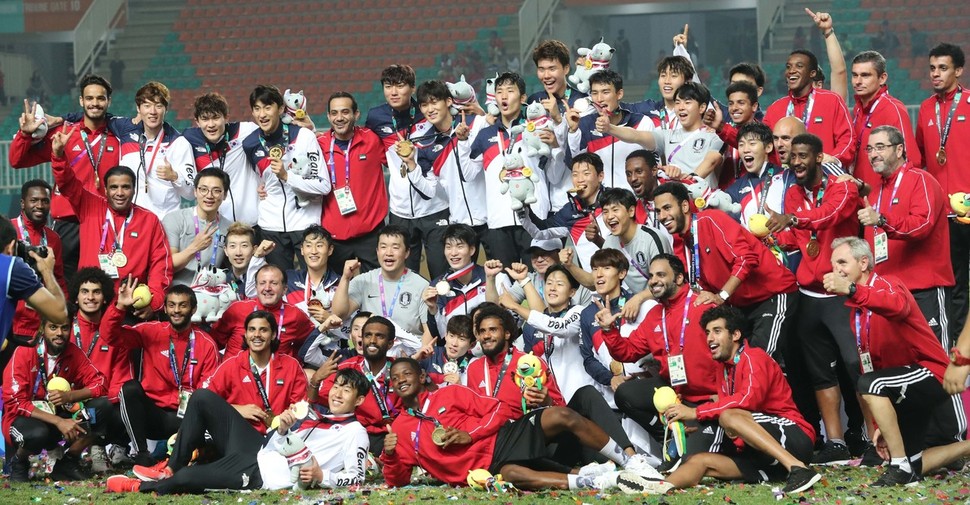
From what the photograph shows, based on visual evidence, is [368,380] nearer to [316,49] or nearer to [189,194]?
[189,194]

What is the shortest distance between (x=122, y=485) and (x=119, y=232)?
1771 millimetres

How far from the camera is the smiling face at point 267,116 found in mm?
7762

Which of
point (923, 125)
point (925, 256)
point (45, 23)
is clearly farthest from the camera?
point (45, 23)

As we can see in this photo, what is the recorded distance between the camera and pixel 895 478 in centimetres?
557

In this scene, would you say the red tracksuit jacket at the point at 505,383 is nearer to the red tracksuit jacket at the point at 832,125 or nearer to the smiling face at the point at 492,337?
the smiling face at the point at 492,337

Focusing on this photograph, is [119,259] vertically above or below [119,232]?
below

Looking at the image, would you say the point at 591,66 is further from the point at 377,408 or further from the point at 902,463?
the point at 902,463

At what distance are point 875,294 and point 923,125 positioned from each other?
2.09 meters

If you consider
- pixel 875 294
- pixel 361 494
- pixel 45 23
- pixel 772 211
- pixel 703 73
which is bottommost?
pixel 361 494

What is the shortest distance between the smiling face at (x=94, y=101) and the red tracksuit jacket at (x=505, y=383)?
3010mm

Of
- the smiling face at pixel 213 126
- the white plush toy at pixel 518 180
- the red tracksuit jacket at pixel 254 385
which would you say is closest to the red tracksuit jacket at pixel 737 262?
the white plush toy at pixel 518 180

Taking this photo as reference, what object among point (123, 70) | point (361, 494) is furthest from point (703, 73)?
point (361, 494)

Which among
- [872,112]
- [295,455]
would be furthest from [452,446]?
[872,112]

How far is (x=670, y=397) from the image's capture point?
234 inches
